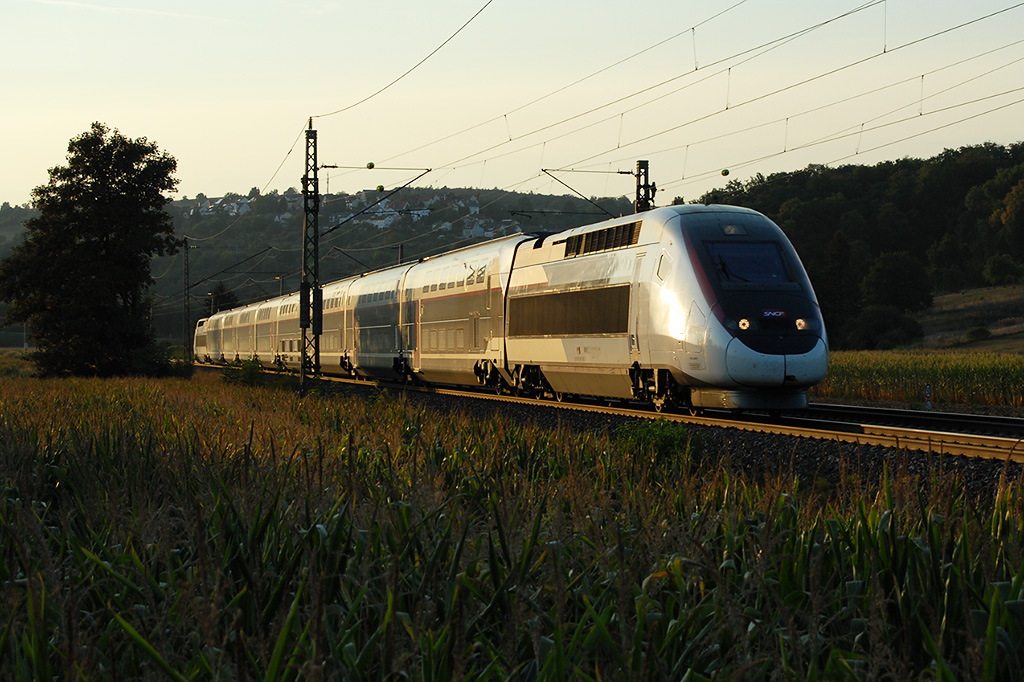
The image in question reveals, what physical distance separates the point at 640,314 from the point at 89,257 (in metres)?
30.1

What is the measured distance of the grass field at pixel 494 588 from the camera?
297 centimetres

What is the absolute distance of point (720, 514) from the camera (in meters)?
4.95

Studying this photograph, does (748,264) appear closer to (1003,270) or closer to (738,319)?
(738,319)

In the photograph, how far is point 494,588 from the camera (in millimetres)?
4082

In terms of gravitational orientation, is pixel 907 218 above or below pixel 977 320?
above

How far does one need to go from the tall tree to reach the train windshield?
101 ft

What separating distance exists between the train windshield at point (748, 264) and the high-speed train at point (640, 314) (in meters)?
0.02

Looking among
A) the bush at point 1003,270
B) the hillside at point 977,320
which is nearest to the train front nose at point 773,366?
the hillside at point 977,320

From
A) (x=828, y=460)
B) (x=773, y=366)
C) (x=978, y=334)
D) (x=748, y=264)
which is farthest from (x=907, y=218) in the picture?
(x=828, y=460)

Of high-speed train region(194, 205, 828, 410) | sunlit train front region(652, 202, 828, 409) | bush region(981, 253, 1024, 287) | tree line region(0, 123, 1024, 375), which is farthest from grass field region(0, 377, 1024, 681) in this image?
bush region(981, 253, 1024, 287)

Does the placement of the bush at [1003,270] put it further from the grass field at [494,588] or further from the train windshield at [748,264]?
the grass field at [494,588]

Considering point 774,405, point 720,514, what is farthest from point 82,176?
point 720,514

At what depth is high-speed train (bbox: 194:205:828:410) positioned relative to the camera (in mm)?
16016

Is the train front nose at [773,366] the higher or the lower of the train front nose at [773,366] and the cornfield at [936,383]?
the higher
